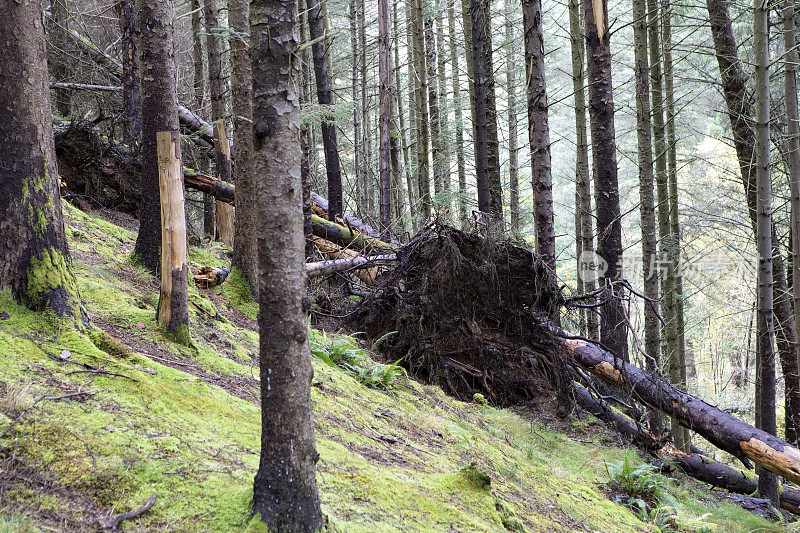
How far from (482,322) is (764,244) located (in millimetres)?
3458

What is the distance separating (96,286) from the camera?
5.06m

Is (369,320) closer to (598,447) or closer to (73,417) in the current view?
(598,447)

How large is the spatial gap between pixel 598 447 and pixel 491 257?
8.70ft

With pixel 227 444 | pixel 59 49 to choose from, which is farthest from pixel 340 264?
pixel 59 49

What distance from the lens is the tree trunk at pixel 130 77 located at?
29.9 ft

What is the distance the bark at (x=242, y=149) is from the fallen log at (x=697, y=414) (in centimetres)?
464

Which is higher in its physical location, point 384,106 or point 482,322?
point 384,106

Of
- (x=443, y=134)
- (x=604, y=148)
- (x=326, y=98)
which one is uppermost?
(x=443, y=134)

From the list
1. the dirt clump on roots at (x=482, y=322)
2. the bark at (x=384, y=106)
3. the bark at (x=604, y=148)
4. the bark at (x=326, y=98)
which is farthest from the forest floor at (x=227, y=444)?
the bark at (x=326, y=98)

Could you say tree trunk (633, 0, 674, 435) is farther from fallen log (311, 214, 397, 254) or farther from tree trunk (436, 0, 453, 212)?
tree trunk (436, 0, 453, 212)

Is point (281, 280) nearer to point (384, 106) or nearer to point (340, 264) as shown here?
point (340, 264)

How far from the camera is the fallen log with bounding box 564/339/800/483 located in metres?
5.48

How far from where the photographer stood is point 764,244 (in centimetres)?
580

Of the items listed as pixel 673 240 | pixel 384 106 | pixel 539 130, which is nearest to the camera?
pixel 539 130
